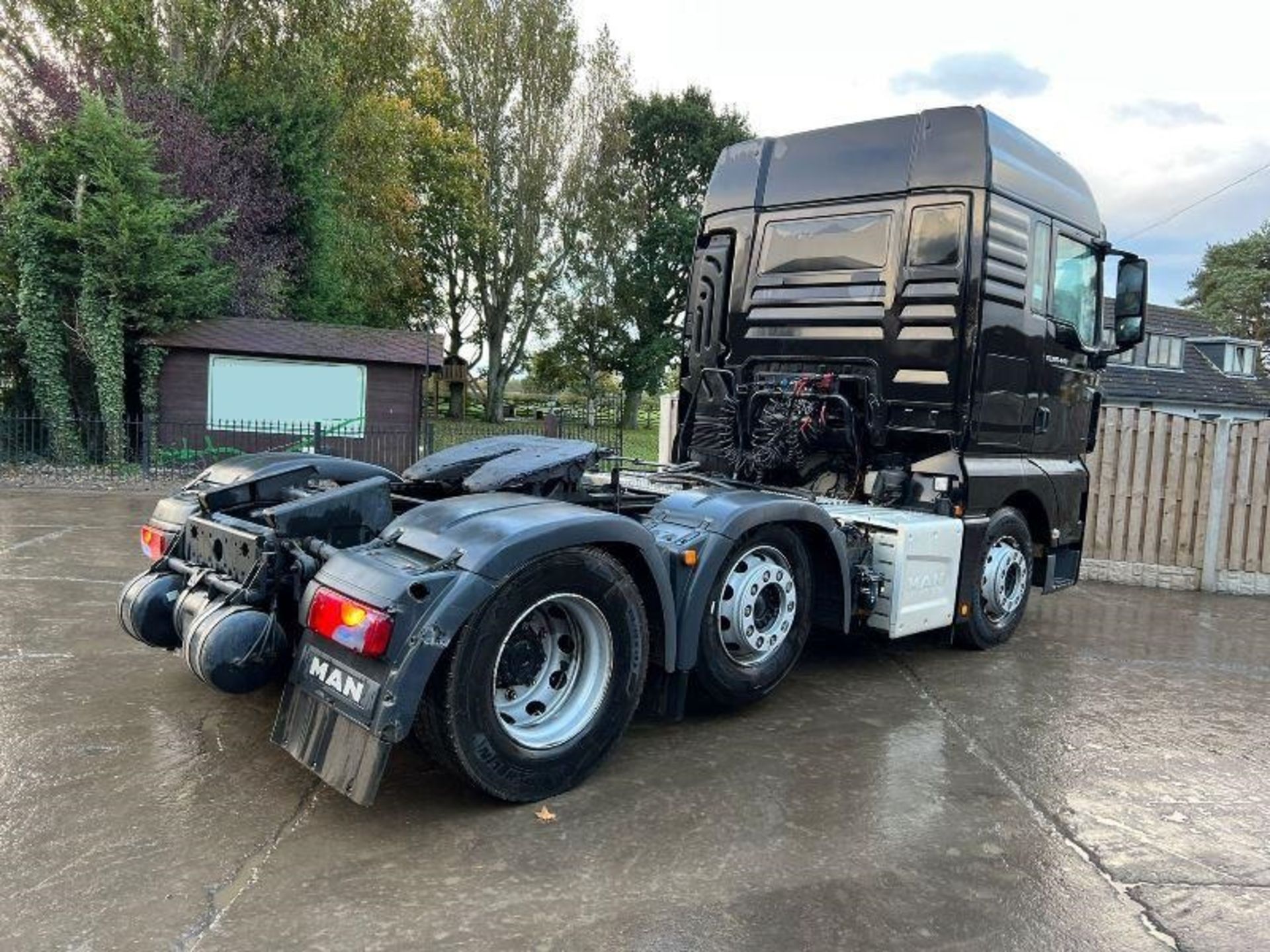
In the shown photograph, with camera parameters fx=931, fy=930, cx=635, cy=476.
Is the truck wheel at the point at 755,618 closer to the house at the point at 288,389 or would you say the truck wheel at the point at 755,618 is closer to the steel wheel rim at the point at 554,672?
the steel wheel rim at the point at 554,672

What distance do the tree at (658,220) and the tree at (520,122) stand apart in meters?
3.30

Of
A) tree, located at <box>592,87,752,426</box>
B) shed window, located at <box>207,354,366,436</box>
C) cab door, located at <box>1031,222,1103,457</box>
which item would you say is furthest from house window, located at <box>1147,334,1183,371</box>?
cab door, located at <box>1031,222,1103,457</box>

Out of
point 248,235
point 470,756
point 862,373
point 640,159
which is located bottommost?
point 470,756

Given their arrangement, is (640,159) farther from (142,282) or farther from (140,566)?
(140,566)

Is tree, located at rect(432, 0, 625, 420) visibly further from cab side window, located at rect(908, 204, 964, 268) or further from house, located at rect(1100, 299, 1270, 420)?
cab side window, located at rect(908, 204, 964, 268)

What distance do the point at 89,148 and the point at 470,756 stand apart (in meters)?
16.5

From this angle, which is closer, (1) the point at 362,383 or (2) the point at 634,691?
(2) the point at 634,691

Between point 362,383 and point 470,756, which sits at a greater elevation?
point 362,383

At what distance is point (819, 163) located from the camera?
619 centimetres

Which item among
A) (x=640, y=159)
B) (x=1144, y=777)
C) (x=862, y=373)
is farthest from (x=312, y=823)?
(x=640, y=159)

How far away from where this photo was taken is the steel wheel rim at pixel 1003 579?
6.03m

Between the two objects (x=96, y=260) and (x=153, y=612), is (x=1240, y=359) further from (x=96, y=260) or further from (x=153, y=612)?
(x=153, y=612)

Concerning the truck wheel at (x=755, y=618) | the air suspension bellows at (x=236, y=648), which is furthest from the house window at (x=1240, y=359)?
the air suspension bellows at (x=236, y=648)

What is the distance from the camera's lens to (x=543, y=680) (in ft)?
11.7
